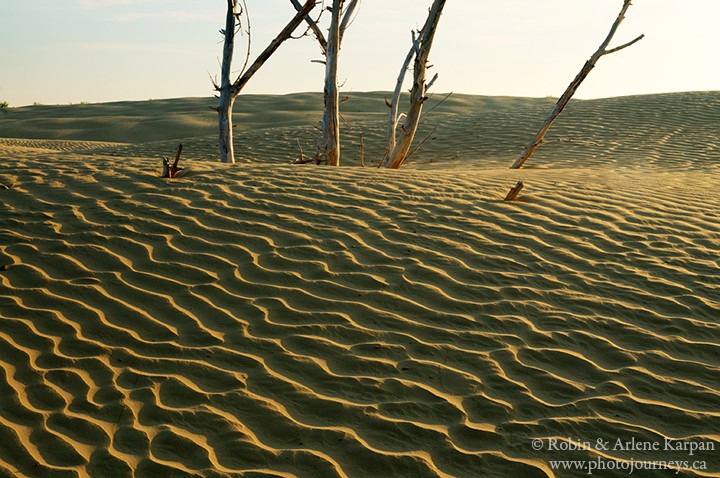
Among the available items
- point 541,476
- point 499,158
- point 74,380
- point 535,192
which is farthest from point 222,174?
point 499,158

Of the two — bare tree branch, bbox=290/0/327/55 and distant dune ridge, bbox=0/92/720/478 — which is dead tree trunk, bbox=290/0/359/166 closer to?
bare tree branch, bbox=290/0/327/55

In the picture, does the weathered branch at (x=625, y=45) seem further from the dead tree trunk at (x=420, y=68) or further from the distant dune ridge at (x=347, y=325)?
the distant dune ridge at (x=347, y=325)

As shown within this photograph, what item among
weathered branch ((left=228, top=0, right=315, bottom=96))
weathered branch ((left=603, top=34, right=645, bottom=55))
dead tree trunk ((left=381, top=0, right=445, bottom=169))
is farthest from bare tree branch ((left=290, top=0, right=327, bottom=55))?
weathered branch ((left=603, top=34, right=645, bottom=55))

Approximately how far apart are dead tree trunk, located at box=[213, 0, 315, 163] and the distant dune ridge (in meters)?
4.26

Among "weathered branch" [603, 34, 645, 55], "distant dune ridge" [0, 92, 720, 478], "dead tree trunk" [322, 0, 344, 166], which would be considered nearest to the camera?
"distant dune ridge" [0, 92, 720, 478]

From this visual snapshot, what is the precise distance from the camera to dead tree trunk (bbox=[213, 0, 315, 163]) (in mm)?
11961

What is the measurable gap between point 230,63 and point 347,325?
8570 mm

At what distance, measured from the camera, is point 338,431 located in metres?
3.62

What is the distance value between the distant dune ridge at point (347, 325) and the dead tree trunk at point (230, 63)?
4.26 metres

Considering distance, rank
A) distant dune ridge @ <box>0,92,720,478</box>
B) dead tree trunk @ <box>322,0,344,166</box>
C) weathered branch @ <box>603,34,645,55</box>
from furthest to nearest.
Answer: dead tree trunk @ <box>322,0,344,166</box> → weathered branch @ <box>603,34,645,55</box> → distant dune ridge @ <box>0,92,720,478</box>

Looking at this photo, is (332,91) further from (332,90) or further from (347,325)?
(347,325)

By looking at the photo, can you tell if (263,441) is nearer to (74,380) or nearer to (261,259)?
(74,380)

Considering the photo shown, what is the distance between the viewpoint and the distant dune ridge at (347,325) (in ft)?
11.6

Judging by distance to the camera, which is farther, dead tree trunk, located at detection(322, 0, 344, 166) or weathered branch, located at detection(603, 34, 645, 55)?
dead tree trunk, located at detection(322, 0, 344, 166)
